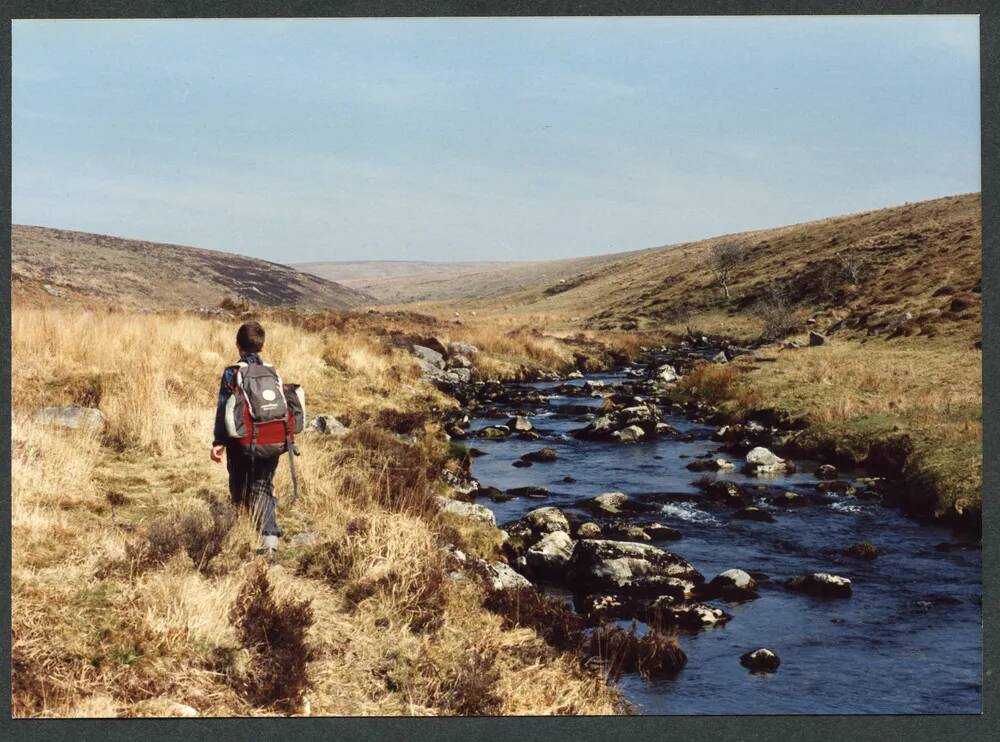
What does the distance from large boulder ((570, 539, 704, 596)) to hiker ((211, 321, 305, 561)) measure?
4560 mm

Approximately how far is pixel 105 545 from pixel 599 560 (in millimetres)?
6263

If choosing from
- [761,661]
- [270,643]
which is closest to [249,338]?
[270,643]

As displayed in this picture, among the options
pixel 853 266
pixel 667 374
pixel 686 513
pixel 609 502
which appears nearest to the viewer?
pixel 686 513

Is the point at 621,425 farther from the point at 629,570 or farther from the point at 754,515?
the point at 629,570

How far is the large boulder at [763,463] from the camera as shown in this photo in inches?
640

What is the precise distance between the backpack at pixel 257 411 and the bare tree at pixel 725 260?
2716 inches

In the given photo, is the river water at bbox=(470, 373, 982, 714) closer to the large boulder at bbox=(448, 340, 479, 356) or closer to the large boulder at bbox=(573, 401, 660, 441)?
the large boulder at bbox=(573, 401, 660, 441)

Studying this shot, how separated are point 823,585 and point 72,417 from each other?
11293 mm

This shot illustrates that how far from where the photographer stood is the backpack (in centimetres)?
711

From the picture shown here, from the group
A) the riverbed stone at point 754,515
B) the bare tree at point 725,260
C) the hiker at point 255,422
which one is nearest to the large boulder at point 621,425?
the riverbed stone at point 754,515

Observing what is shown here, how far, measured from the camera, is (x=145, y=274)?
7456cm

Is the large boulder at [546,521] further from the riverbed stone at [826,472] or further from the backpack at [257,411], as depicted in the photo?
the riverbed stone at [826,472]

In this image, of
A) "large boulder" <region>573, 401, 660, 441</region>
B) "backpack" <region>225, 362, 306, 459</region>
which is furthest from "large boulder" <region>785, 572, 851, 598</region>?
"large boulder" <region>573, 401, 660, 441</region>

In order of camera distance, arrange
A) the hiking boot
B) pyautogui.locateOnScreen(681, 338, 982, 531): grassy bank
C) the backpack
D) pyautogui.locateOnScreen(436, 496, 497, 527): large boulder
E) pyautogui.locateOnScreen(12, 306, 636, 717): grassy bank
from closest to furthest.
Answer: pyautogui.locateOnScreen(12, 306, 636, 717): grassy bank < the backpack < the hiking boot < pyautogui.locateOnScreen(436, 496, 497, 527): large boulder < pyautogui.locateOnScreen(681, 338, 982, 531): grassy bank
